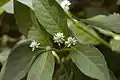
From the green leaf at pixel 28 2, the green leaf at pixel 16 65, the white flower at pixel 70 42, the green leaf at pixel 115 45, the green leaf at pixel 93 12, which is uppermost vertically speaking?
the green leaf at pixel 28 2

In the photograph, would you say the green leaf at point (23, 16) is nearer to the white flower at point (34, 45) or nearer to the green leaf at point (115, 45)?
the white flower at point (34, 45)

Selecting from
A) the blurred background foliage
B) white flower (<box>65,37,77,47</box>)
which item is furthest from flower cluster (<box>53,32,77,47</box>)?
the blurred background foliage

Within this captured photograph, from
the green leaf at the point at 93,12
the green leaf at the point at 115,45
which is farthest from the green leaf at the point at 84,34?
the green leaf at the point at 93,12

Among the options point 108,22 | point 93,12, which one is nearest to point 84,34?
point 108,22

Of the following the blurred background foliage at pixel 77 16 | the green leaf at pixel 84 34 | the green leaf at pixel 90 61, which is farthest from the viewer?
the blurred background foliage at pixel 77 16

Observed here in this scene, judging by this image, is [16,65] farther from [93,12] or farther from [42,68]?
[93,12]

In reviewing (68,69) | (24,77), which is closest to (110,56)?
(68,69)
